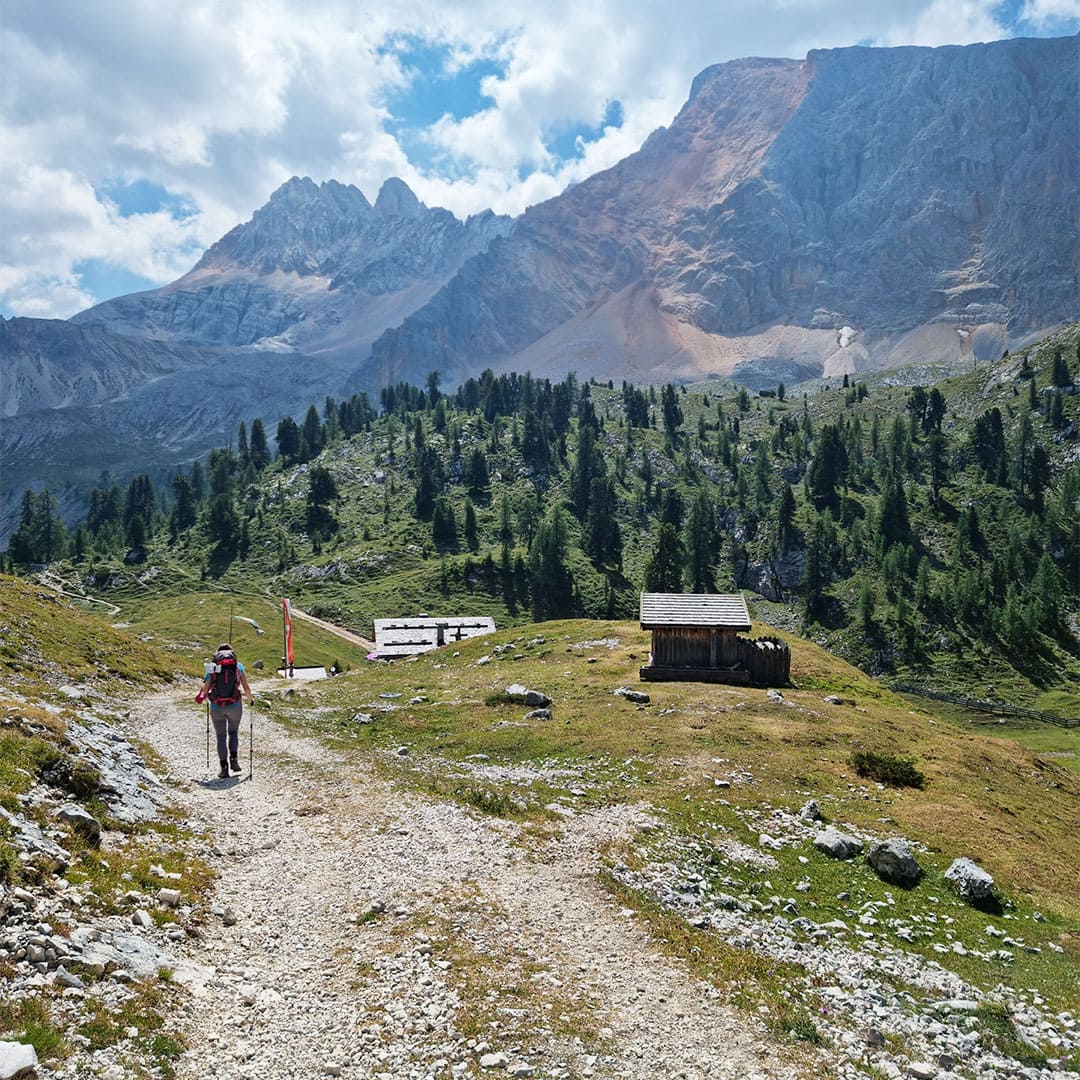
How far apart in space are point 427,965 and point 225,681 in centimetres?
1539

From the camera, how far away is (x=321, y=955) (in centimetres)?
1502

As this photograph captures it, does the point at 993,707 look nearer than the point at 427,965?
No

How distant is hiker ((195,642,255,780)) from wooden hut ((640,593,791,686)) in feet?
112

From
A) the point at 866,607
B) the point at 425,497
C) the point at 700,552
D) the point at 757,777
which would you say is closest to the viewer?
the point at 757,777

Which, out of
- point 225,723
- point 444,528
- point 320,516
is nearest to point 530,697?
point 225,723

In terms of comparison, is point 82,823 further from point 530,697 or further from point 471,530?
point 471,530

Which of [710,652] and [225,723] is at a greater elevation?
[225,723]

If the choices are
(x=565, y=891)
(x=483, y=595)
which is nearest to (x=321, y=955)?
(x=565, y=891)

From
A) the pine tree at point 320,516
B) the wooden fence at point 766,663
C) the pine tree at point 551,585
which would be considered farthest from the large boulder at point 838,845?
the pine tree at point 320,516

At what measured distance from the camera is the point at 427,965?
14734 mm

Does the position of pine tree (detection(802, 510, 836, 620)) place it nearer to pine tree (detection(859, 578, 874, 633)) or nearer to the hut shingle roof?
pine tree (detection(859, 578, 874, 633))

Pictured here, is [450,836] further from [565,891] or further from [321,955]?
[321,955]

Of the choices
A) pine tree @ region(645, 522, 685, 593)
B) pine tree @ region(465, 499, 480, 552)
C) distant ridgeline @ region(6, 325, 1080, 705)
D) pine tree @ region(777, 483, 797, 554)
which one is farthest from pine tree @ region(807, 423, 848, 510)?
pine tree @ region(465, 499, 480, 552)

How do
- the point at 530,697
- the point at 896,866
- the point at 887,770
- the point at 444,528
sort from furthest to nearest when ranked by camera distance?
1. the point at 444,528
2. the point at 530,697
3. the point at 887,770
4. the point at 896,866
